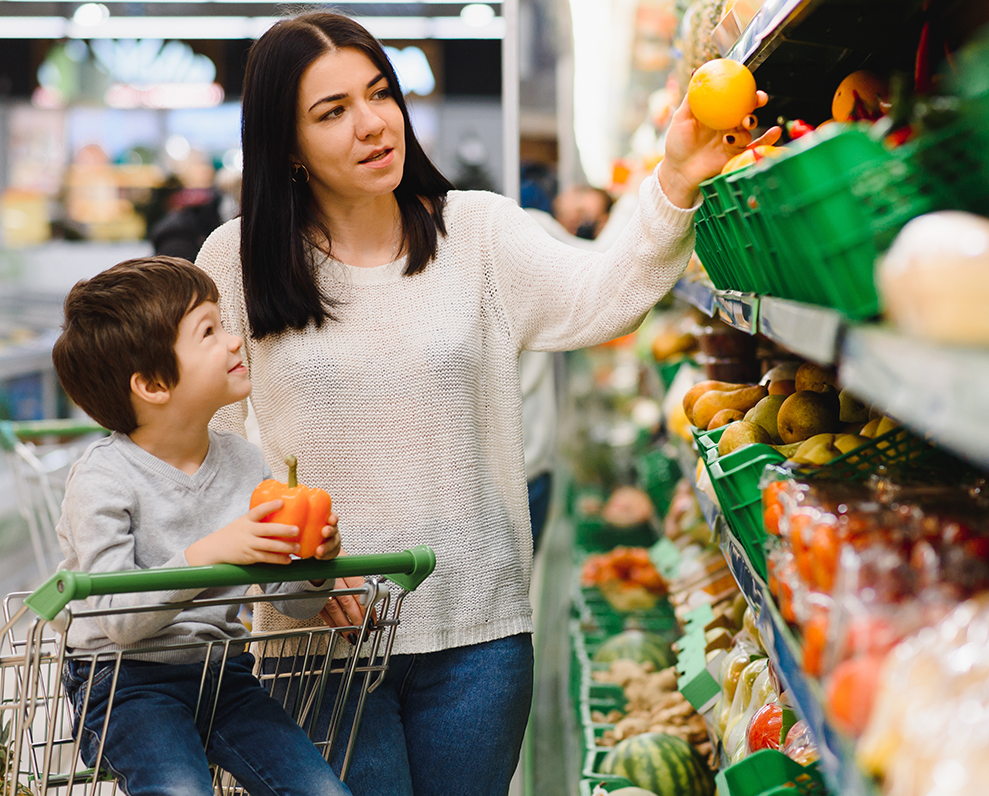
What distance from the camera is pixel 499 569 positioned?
1761 mm

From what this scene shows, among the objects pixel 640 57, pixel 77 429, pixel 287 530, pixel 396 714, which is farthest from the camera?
pixel 640 57

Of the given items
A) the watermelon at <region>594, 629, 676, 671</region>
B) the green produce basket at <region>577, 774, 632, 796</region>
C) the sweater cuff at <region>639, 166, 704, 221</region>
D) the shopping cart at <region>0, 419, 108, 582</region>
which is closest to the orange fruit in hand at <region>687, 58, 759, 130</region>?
the sweater cuff at <region>639, 166, 704, 221</region>

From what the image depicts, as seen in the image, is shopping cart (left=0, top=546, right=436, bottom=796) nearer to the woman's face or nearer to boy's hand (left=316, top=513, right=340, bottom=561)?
boy's hand (left=316, top=513, right=340, bottom=561)

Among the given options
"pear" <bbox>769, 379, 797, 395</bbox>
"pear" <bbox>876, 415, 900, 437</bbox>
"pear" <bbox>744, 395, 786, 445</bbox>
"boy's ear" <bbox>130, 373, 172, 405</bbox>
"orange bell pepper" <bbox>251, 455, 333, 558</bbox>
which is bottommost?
"orange bell pepper" <bbox>251, 455, 333, 558</bbox>

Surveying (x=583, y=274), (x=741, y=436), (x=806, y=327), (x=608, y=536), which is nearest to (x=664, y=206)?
(x=583, y=274)

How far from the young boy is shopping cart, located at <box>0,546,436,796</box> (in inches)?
1.2

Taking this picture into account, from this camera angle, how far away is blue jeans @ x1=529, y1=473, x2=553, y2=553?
347cm

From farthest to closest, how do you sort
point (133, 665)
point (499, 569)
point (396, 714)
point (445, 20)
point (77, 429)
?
point (445, 20) → point (77, 429) → point (499, 569) → point (396, 714) → point (133, 665)

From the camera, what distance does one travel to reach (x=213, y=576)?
1.29 meters

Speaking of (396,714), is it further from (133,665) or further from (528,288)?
(528,288)

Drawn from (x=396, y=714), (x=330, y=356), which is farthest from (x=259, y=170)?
(x=396, y=714)

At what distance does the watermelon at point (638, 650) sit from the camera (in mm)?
3121

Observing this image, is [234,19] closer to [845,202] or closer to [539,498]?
[539,498]

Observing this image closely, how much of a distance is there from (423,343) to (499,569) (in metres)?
0.43
